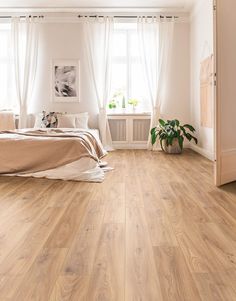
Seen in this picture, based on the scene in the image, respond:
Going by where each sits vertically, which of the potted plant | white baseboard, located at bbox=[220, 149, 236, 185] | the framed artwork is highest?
the framed artwork

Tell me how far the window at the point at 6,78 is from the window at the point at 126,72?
2258 mm

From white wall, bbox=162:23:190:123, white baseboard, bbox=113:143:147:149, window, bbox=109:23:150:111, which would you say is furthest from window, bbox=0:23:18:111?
white wall, bbox=162:23:190:123

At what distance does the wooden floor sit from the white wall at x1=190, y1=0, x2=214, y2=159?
255 cm

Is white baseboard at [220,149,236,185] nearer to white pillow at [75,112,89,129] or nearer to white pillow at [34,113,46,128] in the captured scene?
white pillow at [75,112,89,129]

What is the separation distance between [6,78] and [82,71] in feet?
5.75

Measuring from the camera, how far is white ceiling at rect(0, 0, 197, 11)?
7066 mm

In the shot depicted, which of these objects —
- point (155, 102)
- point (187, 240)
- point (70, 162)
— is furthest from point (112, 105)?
point (187, 240)

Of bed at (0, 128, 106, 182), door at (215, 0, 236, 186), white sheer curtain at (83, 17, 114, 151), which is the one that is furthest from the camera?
white sheer curtain at (83, 17, 114, 151)

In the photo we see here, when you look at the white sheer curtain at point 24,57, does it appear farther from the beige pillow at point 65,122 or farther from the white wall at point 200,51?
the white wall at point 200,51

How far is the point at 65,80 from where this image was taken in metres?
7.83

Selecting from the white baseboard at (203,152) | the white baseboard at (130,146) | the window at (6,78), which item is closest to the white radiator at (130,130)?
the white baseboard at (130,146)

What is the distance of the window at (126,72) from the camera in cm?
795

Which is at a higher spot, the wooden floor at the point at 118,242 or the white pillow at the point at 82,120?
the white pillow at the point at 82,120

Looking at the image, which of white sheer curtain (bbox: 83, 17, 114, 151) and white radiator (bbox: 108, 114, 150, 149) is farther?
white radiator (bbox: 108, 114, 150, 149)
